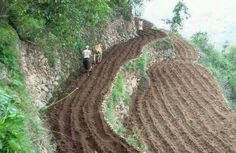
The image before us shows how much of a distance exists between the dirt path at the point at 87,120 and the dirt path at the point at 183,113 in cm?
214

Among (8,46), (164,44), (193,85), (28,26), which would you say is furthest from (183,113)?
(164,44)

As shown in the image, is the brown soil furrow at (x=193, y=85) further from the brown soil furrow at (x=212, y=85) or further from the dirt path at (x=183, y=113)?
the brown soil furrow at (x=212, y=85)

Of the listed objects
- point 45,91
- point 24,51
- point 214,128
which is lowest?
point 214,128

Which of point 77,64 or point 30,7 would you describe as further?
point 77,64

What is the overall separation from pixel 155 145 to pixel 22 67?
5927mm

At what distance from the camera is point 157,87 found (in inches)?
1067

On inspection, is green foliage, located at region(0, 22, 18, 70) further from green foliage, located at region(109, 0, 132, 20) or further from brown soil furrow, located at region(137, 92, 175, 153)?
green foliage, located at region(109, 0, 132, 20)

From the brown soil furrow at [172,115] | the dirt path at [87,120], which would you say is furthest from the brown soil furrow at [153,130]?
the dirt path at [87,120]

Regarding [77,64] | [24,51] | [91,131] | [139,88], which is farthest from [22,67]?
[139,88]

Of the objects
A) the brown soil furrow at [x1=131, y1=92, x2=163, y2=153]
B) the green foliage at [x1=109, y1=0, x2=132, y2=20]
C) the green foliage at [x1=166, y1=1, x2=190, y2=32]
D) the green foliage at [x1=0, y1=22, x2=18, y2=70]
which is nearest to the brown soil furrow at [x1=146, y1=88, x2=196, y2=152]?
the brown soil furrow at [x1=131, y1=92, x2=163, y2=153]

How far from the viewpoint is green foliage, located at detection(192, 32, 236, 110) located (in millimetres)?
32000

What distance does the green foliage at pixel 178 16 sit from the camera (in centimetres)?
4566

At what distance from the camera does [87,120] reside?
18.2m

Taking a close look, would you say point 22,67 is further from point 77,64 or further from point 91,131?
point 77,64
